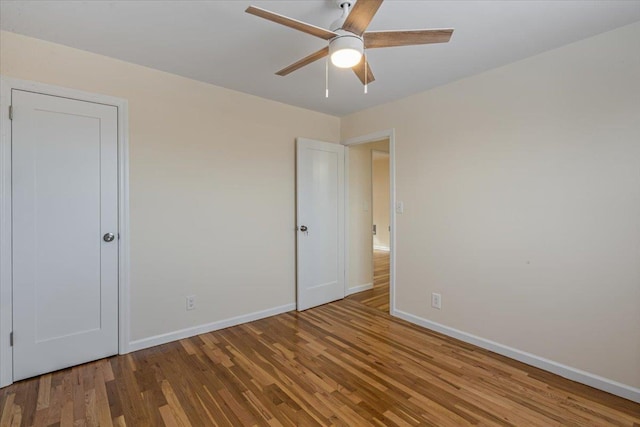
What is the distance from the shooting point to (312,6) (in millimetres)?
1832

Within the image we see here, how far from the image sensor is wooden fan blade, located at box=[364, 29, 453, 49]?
158 centimetres

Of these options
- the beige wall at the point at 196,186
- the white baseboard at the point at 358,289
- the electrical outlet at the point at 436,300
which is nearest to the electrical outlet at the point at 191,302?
the beige wall at the point at 196,186

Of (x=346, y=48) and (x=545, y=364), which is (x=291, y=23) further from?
(x=545, y=364)

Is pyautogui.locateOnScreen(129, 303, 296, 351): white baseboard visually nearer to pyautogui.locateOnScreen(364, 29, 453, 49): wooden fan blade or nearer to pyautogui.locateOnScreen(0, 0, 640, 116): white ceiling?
pyautogui.locateOnScreen(0, 0, 640, 116): white ceiling

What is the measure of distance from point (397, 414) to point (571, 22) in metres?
2.74

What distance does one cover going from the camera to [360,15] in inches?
57.8

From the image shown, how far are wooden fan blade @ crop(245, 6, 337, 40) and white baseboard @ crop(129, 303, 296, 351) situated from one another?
275cm

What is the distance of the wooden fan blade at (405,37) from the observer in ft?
5.20

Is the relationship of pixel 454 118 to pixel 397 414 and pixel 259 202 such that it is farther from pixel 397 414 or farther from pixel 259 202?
pixel 397 414

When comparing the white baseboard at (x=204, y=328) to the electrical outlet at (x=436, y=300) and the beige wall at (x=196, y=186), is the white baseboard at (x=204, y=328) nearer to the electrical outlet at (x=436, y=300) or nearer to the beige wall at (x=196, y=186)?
the beige wall at (x=196, y=186)

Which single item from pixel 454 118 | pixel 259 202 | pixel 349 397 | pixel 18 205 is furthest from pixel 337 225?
pixel 18 205

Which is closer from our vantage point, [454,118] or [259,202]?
[454,118]

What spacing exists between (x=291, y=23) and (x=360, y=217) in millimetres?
3246

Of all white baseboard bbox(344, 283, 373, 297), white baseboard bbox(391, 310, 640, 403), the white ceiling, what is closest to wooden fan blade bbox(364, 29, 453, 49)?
the white ceiling
